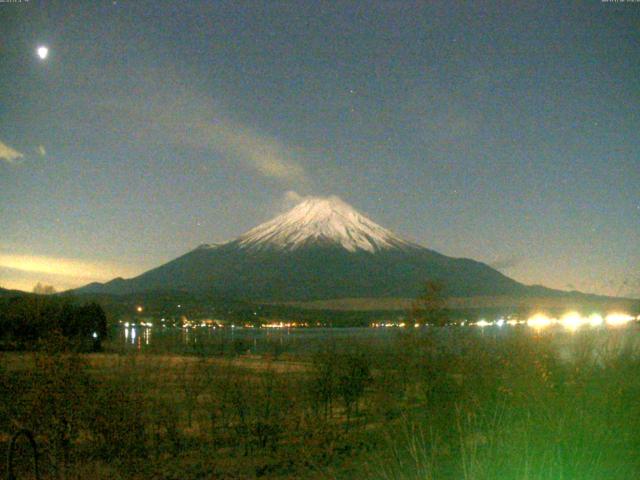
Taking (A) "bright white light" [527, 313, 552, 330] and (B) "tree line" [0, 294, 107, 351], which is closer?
(A) "bright white light" [527, 313, 552, 330]

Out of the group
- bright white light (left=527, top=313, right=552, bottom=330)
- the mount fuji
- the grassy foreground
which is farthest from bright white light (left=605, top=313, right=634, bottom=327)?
the mount fuji

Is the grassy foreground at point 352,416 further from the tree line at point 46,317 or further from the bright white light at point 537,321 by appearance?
the tree line at point 46,317

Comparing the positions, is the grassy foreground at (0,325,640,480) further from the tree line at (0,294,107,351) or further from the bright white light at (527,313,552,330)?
the tree line at (0,294,107,351)

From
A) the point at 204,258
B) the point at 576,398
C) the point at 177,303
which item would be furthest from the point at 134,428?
the point at 204,258

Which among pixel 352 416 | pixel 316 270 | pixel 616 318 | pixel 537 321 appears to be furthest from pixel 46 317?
pixel 316 270

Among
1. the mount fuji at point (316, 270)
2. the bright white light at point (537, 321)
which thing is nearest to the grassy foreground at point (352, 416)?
the bright white light at point (537, 321)

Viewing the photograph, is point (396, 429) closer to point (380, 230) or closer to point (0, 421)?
point (0, 421)

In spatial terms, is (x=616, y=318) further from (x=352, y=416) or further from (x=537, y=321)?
(x=352, y=416)

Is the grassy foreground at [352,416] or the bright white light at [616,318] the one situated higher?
the bright white light at [616,318]
